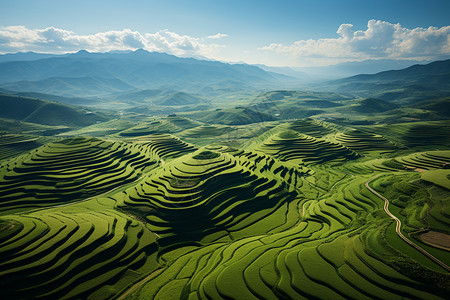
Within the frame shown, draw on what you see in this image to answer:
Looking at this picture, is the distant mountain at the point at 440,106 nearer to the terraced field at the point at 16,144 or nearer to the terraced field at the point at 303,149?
the terraced field at the point at 303,149

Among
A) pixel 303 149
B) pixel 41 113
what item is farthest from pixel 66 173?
pixel 41 113

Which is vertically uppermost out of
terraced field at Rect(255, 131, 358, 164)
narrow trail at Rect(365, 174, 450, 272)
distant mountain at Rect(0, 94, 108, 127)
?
narrow trail at Rect(365, 174, 450, 272)

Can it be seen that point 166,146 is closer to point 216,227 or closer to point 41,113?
point 216,227

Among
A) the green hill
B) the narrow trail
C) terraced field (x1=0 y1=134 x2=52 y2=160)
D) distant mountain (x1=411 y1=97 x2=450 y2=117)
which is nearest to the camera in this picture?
the narrow trail

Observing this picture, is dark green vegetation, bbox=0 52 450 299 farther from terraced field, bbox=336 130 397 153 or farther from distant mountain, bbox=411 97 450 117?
distant mountain, bbox=411 97 450 117

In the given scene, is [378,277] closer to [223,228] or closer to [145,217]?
[223,228]

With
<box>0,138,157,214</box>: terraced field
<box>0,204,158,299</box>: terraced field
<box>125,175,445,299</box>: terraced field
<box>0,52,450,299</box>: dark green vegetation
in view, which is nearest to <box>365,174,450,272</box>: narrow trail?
<box>0,52,450,299</box>: dark green vegetation

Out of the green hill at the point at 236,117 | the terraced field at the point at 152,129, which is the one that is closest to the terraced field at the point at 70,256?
the terraced field at the point at 152,129
